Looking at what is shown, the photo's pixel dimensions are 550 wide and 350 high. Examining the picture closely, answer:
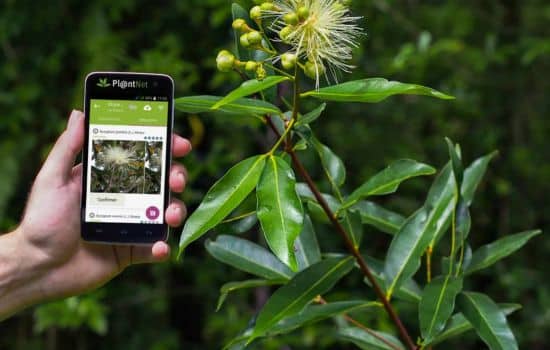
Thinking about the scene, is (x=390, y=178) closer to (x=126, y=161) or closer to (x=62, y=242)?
(x=126, y=161)

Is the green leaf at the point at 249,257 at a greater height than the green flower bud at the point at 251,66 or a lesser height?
lesser

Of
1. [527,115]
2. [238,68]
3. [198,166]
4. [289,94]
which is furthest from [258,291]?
[238,68]

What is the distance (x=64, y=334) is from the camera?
272 cm

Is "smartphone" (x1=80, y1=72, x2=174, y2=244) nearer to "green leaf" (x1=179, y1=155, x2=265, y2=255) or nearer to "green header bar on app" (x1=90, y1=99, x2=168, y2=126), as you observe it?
"green header bar on app" (x1=90, y1=99, x2=168, y2=126)

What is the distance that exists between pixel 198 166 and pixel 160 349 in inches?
24.4

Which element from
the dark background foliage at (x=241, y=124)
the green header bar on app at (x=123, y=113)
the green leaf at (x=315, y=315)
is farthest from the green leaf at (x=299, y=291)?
the dark background foliage at (x=241, y=124)

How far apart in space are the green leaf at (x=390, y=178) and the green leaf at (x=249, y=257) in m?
0.18

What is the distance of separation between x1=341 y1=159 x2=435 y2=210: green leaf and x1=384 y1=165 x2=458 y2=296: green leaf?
0.36 feet

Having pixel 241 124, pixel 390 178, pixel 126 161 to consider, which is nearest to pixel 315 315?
pixel 390 178

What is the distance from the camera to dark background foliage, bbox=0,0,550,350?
246 centimetres

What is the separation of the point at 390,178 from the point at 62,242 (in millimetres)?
448

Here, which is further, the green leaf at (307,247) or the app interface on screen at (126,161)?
the green leaf at (307,247)

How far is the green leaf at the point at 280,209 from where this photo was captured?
32.3 inches

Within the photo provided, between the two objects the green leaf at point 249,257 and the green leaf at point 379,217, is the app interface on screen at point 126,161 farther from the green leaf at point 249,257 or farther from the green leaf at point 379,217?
the green leaf at point 379,217
